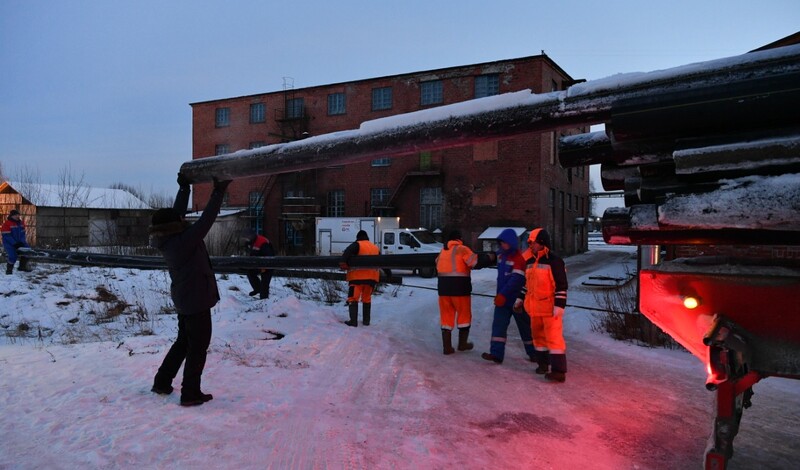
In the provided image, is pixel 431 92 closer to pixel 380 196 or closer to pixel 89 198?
pixel 380 196

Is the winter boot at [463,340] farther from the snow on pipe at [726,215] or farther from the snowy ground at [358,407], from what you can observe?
the snow on pipe at [726,215]

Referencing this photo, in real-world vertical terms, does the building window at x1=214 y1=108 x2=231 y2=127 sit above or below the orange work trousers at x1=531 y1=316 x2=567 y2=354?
above

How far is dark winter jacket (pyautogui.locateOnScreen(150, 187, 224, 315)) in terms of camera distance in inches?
173

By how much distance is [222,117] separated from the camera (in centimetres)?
3844

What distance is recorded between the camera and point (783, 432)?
4195 millimetres

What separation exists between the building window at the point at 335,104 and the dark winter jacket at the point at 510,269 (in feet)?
95.3

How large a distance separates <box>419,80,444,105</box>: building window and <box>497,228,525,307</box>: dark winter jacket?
24888mm

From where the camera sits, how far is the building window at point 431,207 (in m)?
30.8

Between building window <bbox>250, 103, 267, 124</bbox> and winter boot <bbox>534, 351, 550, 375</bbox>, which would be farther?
building window <bbox>250, 103, 267, 124</bbox>

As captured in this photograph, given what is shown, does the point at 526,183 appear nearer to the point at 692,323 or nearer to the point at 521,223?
the point at 521,223

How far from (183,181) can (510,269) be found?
4456 millimetres

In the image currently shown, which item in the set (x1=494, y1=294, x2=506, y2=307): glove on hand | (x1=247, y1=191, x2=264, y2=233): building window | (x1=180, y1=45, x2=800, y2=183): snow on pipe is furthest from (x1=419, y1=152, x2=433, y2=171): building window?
(x1=180, y1=45, x2=800, y2=183): snow on pipe

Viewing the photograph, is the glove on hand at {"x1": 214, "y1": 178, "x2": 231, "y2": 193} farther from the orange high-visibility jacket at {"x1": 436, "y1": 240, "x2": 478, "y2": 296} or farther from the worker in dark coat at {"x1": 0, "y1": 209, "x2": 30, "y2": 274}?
the worker in dark coat at {"x1": 0, "y1": 209, "x2": 30, "y2": 274}

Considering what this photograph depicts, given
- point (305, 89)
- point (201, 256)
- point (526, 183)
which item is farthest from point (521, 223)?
point (201, 256)
